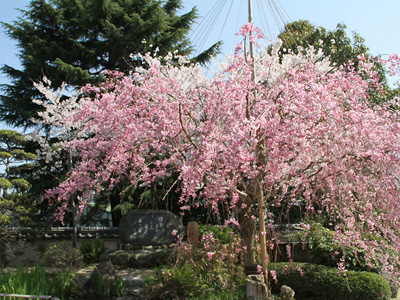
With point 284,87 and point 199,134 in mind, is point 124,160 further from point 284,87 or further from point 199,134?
point 284,87

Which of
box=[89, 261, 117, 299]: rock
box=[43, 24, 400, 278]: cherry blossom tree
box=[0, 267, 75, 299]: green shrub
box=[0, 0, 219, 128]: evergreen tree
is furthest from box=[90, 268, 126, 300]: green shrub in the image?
box=[0, 0, 219, 128]: evergreen tree

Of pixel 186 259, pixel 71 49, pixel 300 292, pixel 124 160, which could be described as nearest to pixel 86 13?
pixel 71 49

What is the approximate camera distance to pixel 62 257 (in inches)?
344

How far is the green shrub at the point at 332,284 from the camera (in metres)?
5.70

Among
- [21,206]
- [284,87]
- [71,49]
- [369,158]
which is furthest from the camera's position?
[71,49]

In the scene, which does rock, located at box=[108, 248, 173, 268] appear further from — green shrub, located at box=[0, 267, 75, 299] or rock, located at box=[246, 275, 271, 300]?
rock, located at box=[246, 275, 271, 300]

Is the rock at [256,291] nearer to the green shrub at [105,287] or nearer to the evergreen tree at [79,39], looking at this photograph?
the green shrub at [105,287]

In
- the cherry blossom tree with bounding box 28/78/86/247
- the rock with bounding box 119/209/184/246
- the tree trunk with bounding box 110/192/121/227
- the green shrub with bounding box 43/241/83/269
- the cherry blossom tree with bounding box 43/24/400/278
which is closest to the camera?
the cherry blossom tree with bounding box 43/24/400/278

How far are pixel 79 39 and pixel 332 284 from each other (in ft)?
43.1

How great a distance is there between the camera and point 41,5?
1415cm

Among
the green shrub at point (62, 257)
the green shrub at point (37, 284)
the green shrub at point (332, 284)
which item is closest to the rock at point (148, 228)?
the green shrub at point (62, 257)

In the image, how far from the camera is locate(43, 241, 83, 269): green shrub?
8586 millimetres

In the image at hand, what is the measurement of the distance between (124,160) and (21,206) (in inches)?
241

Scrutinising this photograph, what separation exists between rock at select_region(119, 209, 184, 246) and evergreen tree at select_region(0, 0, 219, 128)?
538 cm
